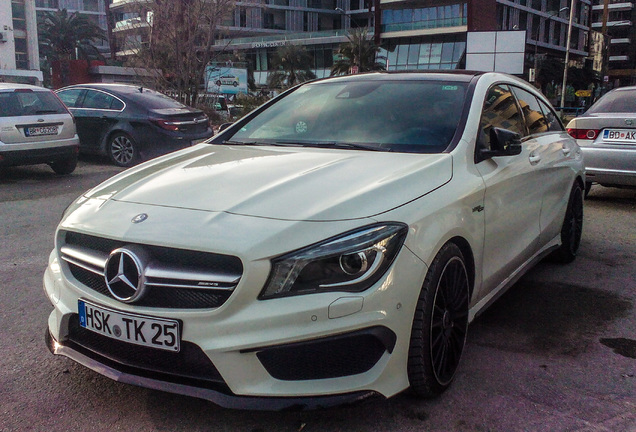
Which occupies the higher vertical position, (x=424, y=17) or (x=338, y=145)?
(x=424, y=17)

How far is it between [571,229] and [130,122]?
27.1 ft

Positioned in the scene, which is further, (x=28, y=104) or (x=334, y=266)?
(x=28, y=104)

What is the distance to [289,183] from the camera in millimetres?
2838

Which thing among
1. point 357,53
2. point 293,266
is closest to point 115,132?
point 293,266

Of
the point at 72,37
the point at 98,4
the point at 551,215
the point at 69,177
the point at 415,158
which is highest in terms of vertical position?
the point at 98,4

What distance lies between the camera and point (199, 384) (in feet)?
7.84

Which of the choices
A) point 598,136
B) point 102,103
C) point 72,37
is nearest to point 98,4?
point 72,37

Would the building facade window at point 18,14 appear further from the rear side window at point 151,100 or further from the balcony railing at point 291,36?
the rear side window at point 151,100

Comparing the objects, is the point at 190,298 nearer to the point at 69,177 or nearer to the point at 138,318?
the point at 138,318

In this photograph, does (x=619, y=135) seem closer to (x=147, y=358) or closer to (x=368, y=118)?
(x=368, y=118)

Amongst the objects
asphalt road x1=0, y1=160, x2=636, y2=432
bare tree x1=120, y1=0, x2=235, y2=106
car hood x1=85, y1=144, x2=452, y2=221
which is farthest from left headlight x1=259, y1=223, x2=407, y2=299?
bare tree x1=120, y1=0, x2=235, y2=106

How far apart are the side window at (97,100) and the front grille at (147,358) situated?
31.5 ft

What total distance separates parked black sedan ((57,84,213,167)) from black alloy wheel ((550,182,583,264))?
7.49m

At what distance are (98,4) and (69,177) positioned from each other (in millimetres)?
88825
